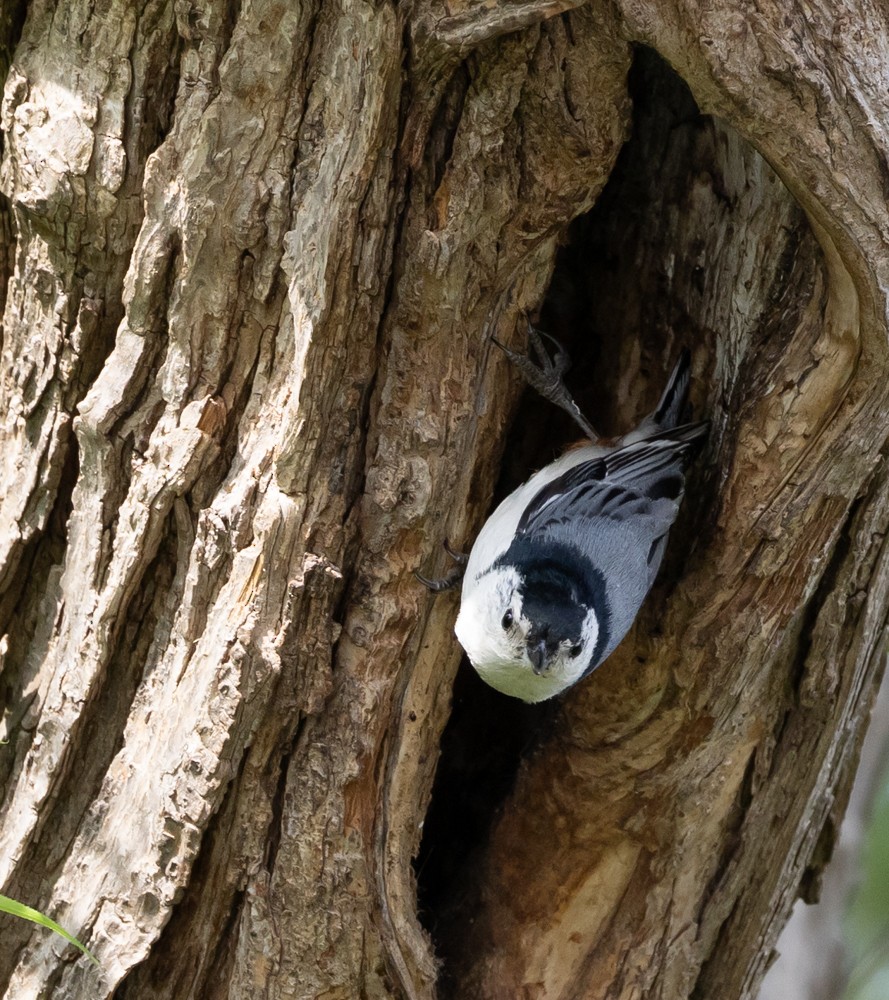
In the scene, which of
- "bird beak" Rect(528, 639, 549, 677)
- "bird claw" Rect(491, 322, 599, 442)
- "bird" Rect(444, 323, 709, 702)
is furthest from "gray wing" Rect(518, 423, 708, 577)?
"bird beak" Rect(528, 639, 549, 677)

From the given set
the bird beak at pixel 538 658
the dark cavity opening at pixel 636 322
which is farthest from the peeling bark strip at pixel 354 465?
the bird beak at pixel 538 658

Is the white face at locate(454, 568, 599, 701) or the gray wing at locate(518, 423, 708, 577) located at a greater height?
the gray wing at locate(518, 423, 708, 577)

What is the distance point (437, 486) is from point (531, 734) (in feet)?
2.57

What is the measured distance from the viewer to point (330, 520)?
2.19 metres

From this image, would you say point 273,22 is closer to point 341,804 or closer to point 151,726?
point 151,726

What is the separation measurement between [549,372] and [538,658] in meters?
0.71

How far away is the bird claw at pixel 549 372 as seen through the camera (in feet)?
7.82

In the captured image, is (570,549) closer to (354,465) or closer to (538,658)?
(538,658)

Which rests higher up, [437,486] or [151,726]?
[437,486]

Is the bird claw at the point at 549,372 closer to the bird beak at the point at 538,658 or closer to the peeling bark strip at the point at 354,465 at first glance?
the peeling bark strip at the point at 354,465

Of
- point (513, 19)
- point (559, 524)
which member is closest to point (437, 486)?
point (559, 524)

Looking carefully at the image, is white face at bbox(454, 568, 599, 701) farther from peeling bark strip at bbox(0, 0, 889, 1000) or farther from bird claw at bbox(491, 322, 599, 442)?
bird claw at bbox(491, 322, 599, 442)

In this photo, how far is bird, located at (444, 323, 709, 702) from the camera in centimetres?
227

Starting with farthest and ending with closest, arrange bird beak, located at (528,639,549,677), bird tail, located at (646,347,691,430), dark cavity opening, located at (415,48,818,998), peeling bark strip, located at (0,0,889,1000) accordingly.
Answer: bird tail, located at (646,347,691,430), dark cavity opening, located at (415,48,818,998), bird beak, located at (528,639,549,677), peeling bark strip, located at (0,0,889,1000)
